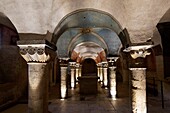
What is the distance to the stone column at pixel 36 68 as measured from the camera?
11.8 feet

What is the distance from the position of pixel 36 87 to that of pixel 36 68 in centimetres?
45

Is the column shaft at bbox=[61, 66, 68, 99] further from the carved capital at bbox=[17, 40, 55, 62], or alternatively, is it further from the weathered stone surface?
the carved capital at bbox=[17, 40, 55, 62]

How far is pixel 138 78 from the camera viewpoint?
12.9ft

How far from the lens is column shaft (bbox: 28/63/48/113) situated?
3.65m

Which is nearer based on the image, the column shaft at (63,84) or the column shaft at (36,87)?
the column shaft at (36,87)

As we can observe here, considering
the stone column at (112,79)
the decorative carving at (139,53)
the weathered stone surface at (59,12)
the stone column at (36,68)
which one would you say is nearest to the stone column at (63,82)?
the stone column at (112,79)

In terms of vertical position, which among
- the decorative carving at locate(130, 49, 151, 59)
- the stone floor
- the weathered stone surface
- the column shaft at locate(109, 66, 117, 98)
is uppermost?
the weathered stone surface

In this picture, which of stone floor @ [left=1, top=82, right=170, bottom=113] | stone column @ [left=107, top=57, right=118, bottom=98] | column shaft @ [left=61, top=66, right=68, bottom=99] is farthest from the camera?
stone column @ [left=107, top=57, right=118, bottom=98]

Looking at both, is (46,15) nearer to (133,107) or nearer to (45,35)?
(45,35)

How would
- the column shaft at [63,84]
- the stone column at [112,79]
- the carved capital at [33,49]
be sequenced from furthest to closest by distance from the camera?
the stone column at [112,79], the column shaft at [63,84], the carved capital at [33,49]

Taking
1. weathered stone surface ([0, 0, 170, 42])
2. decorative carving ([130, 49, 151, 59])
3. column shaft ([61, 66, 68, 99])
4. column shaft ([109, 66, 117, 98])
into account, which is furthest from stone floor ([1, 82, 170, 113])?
weathered stone surface ([0, 0, 170, 42])

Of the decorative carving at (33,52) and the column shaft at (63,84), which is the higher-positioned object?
the decorative carving at (33,52)

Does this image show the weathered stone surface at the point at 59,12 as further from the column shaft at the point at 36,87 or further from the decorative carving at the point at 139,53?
the column shaft at the point at 36,87

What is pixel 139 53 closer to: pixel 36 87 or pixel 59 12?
pixel 59 12
